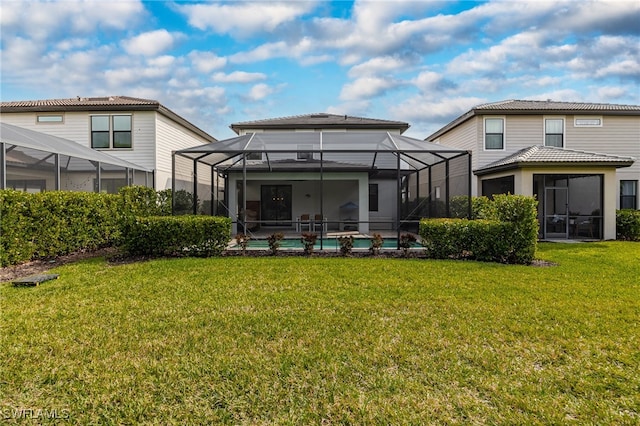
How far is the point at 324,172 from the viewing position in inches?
561

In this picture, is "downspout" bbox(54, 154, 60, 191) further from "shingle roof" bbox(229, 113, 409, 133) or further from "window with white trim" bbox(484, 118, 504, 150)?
"window with white trim" bbox(484, 118, 504, 150)

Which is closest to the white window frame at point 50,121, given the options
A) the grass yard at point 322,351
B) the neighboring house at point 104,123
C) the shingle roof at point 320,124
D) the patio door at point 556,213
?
the neighboring house at point 104,123

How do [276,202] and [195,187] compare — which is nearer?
[195,187]

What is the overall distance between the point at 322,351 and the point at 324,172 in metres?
11.4

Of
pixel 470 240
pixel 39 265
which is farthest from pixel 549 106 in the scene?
pixel 39 265

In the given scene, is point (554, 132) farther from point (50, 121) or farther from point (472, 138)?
point (50, 121)

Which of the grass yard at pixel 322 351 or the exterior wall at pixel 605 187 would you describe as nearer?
the grass yard at pixel 322 351

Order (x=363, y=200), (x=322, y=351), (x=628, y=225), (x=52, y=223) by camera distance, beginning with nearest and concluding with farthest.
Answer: (x=322, y=351), (x=52, y=223), (x=628, y=225), (x=363, y=200)

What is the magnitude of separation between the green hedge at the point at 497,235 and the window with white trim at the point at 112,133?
13.4m

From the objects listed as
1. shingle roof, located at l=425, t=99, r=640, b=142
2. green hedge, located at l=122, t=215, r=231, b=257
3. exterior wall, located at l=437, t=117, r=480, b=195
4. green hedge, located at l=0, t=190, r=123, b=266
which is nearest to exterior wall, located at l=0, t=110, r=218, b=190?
green hedge, located at l=0, t=190, r=123, b=266

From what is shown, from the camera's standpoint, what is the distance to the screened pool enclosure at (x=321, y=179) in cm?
977

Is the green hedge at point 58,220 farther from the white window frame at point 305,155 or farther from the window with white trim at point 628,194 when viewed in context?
the window with white trim at point 628,194

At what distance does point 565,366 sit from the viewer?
120 inches

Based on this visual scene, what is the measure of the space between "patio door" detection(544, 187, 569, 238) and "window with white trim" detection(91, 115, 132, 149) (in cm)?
1772
